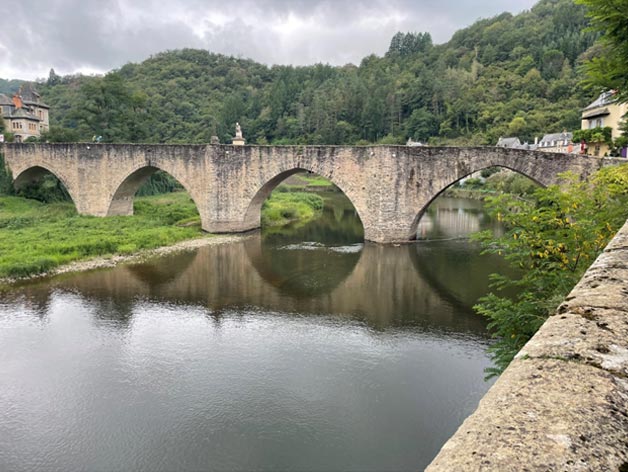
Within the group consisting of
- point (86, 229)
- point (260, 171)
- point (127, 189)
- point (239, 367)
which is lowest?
point (239, 367)

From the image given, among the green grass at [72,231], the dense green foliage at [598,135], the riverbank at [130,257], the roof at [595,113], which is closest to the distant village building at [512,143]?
the roof at [595,113]

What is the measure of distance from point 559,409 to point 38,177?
33.4 m

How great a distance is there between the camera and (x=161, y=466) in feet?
22.5

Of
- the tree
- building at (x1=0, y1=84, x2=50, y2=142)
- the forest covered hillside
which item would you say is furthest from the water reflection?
building at (x1=0, y1=84, x2=50, y2=142)

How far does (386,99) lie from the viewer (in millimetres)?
58375

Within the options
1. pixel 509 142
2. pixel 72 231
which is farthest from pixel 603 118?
pixel 72 231

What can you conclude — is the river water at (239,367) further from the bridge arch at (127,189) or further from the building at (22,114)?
the building at (22,114)

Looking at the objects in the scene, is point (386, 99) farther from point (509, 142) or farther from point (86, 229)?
point (86, 229)

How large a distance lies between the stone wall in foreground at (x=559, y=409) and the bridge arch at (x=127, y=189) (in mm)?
23201

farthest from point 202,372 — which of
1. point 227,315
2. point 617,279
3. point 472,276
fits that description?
point 472,276

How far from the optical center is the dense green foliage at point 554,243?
6.16 meters

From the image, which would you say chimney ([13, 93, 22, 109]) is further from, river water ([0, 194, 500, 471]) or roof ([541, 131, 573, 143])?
roof ([541, 131, 573, 143])

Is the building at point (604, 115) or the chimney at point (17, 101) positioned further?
the chimney at point (17, 101)

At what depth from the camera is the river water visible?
718 centimetres
